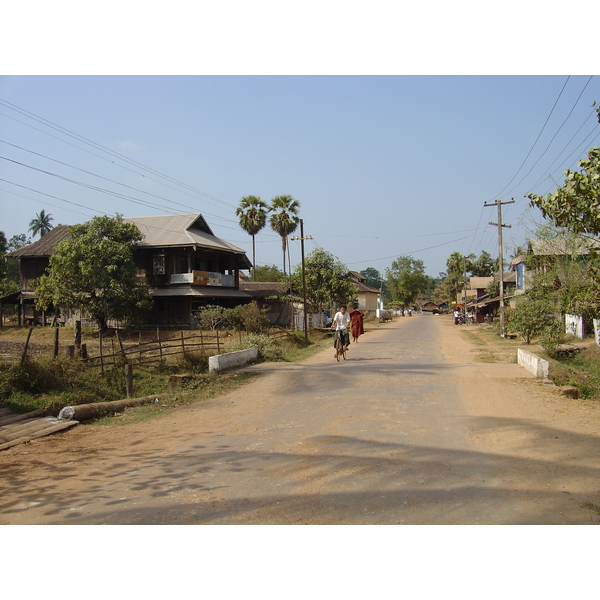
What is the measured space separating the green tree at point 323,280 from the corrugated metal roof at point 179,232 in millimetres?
5862

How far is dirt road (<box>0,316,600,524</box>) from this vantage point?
15.5 feet

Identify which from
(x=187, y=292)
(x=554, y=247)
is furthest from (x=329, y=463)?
(x=187, y=292)

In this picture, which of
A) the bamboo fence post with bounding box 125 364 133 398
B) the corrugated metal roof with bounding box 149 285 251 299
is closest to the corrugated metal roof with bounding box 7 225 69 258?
the corrugated metal roof with bounding box 149 285 251 299

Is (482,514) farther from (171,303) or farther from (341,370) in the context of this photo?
(171,303)

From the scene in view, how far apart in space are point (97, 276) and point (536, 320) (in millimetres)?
21360

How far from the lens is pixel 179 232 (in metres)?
33.4

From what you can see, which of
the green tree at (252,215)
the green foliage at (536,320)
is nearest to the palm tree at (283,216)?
the green tree at (252,215)

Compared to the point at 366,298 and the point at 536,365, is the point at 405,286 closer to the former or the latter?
the point at 366,298

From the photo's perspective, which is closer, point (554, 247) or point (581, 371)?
point (554, 247)

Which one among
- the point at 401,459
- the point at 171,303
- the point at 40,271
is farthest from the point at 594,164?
the point at 40,271

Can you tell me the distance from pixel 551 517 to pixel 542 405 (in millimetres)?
6103

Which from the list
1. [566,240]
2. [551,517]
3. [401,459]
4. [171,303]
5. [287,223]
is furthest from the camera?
[287,223]

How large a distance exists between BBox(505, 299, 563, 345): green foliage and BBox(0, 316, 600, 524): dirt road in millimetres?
9597

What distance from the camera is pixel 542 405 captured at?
10.1m
